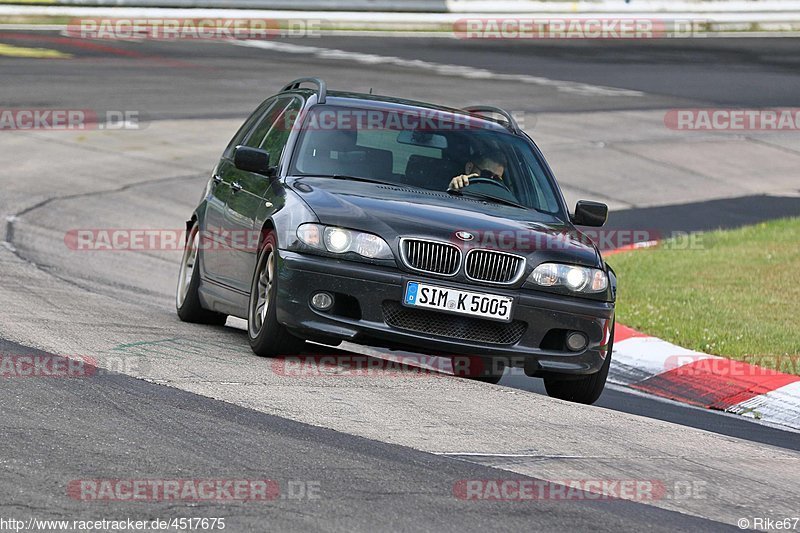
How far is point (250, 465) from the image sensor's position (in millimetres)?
5887

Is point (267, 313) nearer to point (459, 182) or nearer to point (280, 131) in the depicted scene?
point (459, 182)

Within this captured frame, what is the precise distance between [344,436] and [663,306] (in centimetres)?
638

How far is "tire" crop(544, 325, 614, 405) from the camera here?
8781 mm

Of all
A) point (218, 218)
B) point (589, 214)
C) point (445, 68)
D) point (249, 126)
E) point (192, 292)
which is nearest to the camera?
point (589, 214)

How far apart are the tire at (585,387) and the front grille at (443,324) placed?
734 millimetres

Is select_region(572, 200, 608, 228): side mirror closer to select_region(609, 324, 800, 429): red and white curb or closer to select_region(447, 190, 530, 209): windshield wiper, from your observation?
select_region(447, 190, 530, 209): windshield wiper

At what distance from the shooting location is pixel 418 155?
9461 millimetres

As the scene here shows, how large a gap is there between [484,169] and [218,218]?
1.84 meters

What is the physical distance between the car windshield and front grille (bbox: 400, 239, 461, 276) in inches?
A: 42.3

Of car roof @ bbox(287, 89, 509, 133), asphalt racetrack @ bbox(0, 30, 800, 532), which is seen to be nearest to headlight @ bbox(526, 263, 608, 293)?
asphalt racetrack @ bbox(0, 30, 800, 532)

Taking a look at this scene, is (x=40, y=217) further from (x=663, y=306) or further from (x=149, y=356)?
(x=149, y=356)

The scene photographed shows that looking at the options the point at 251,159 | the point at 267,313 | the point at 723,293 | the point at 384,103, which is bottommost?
the point at 723,293

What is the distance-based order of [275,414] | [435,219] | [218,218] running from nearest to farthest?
1. [275,414]
2. [435,219]
3. [218,218]

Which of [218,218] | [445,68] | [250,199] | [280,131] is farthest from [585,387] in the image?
[445,68]
